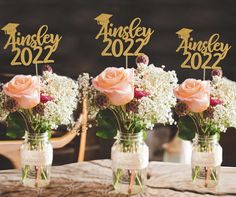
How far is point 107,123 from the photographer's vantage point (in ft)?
6.53

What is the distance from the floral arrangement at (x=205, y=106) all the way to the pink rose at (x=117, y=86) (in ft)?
0.54

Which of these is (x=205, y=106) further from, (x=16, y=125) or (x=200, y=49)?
(x=16, y=125)

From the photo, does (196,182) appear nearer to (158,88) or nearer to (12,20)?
(158,88)

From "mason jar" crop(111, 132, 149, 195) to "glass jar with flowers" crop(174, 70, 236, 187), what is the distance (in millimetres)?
161

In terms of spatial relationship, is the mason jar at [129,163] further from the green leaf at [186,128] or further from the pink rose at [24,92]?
the pink rose at [24,92]

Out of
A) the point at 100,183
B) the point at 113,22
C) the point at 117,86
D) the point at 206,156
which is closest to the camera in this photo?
the point at 117,86

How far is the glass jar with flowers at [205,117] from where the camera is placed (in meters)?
1.96

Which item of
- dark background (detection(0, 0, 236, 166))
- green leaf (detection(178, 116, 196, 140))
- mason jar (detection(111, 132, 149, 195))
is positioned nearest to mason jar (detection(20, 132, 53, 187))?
mason jar (detection(111, 132, 149, 195))

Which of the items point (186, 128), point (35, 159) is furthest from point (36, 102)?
point (186, 128)

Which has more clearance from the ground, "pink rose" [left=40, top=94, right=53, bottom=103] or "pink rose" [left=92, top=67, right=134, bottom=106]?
"pink rose" [left=92, top=67, right=134, bottom=106]

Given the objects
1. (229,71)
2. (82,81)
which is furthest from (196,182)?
(229,71)

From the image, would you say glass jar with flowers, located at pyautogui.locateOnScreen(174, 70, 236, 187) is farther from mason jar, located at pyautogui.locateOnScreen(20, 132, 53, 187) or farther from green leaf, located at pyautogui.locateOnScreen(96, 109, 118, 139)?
mason jar, located at pyautogui.locateOnScreen(20, 132, 53, 187)

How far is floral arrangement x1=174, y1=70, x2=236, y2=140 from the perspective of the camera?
1951mm

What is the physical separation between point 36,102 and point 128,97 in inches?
11.4
